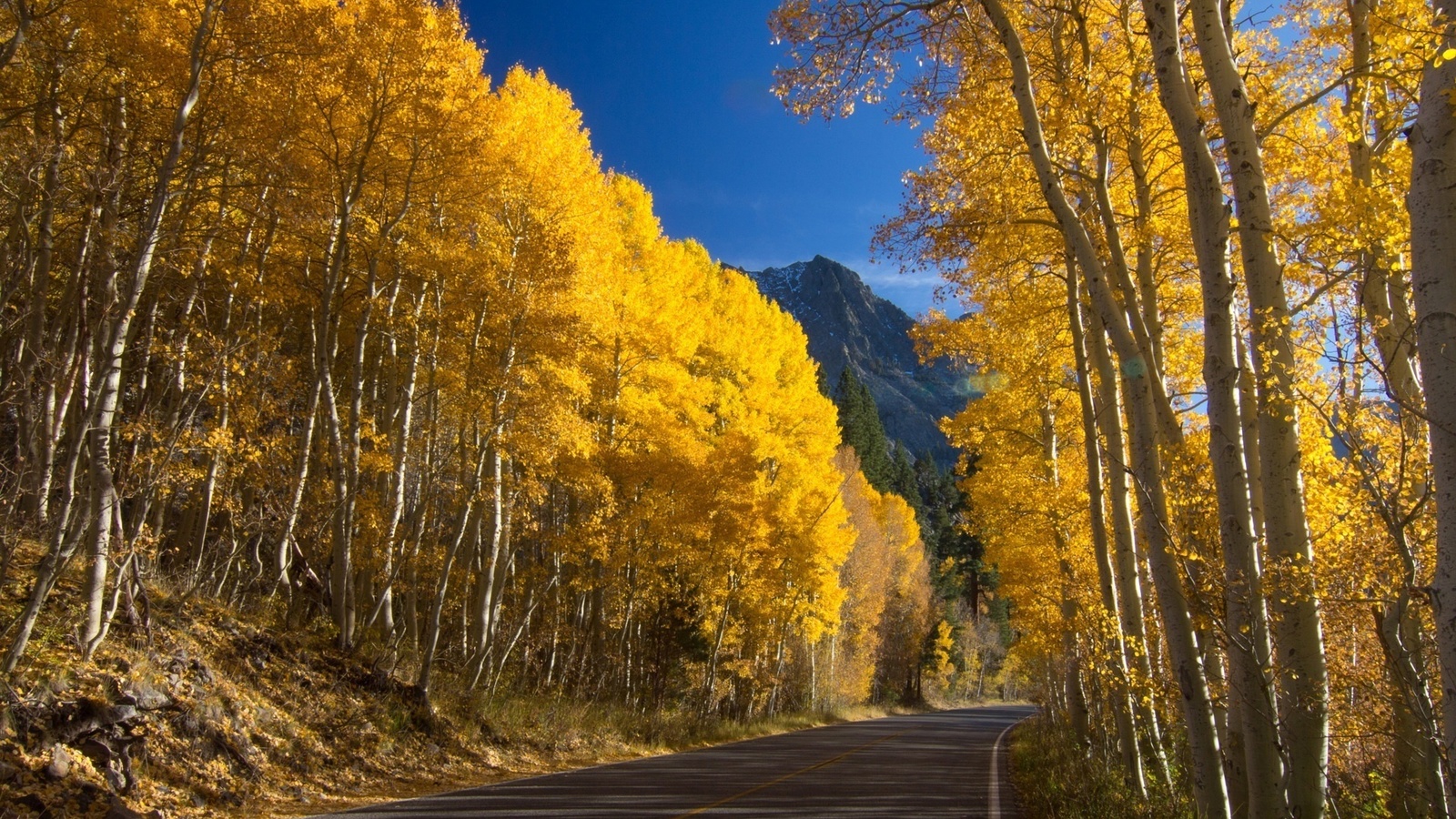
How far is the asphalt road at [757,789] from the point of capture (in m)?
7.37

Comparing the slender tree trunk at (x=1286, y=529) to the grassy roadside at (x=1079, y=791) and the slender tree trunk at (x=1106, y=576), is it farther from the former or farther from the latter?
the slender tree trunk at (x=1106, y=576)

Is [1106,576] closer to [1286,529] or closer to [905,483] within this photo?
[1286,529]

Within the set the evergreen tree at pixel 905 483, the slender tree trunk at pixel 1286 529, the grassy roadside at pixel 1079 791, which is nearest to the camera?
the slender tree trunk at pixel 1286 529

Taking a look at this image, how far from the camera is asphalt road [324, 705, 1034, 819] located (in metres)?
7.37

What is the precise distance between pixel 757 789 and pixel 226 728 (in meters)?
5.49

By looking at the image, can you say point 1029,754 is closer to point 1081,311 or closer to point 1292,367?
point 1081,311

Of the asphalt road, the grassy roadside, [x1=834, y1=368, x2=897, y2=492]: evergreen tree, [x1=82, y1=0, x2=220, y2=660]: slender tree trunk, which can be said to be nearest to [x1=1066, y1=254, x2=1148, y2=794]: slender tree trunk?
the grassy roadside

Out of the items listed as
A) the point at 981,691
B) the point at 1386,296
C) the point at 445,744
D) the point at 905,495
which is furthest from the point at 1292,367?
the point at 981,691

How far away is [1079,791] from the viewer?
795cm

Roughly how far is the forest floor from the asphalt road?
3.51 ft

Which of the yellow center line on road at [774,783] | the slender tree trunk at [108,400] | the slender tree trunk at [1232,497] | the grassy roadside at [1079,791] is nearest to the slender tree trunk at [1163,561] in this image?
the slender tree trunk at [1232,497]

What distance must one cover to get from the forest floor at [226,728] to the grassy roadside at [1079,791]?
20.6 ft

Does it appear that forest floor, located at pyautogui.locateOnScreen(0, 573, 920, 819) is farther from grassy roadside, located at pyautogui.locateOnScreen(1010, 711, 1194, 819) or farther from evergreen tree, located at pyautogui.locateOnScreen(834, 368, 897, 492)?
evergreen tree, located at pyautogui.locateOnScreen(834, 368, 897, 492)

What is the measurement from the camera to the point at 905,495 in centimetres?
5597
